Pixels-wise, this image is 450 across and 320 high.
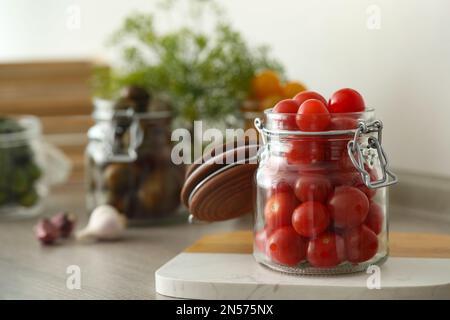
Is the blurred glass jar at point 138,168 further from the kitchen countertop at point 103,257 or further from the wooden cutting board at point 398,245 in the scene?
the wooden cutting board at point 398,245

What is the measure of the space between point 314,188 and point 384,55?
0.58 m

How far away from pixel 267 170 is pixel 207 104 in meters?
0.49

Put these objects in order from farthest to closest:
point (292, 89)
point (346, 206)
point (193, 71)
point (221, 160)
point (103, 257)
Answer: point (193, 71), point (292, 89), point (103, 257), point (221, 160), point (346, 206)

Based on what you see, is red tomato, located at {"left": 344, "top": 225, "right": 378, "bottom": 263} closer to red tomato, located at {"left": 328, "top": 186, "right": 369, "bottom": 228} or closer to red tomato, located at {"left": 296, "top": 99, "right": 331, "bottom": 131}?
red tomato, located at {"left": 328, "top": 186, "right": 369, "bottom": 228}

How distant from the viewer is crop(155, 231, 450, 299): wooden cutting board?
878mm

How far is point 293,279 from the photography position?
0.92m

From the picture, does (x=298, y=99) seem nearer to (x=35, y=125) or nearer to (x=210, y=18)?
(x=35, y=125)

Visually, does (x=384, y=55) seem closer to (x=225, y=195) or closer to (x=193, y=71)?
(x=193, y=71)

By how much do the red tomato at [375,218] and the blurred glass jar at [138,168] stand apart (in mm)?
489

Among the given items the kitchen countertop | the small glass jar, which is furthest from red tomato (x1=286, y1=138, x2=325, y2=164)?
the kitchen countertop

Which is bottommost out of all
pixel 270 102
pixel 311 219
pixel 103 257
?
pixel 103 257

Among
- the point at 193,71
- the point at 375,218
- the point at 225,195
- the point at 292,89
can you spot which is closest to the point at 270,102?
the point at 292,89

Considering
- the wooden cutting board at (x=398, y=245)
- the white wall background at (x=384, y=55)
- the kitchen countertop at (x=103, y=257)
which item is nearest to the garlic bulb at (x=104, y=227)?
the kitchen countertop at (x=103, y=257)

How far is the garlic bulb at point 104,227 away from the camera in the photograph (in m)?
1.27
